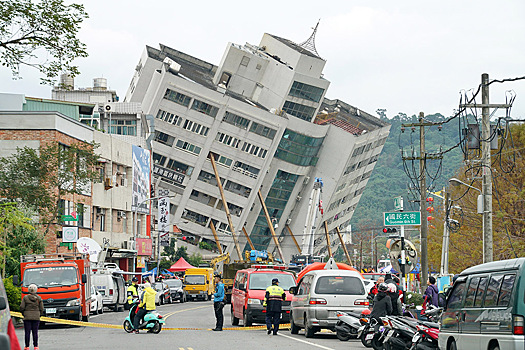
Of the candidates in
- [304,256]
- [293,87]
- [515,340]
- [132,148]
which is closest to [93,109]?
[132,148]

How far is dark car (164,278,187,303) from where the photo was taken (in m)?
61.5

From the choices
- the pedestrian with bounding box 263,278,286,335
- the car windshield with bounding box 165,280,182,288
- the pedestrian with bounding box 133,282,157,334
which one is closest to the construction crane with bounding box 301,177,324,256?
the car windshield with bounding box 165,280,182,288

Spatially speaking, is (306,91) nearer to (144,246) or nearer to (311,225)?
(311,225)


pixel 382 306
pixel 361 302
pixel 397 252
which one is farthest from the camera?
pixel 397 252

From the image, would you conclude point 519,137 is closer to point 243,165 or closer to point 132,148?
point 132,148

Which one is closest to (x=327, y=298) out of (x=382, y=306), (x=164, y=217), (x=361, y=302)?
(x=361, y=302)

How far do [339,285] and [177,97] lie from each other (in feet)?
246

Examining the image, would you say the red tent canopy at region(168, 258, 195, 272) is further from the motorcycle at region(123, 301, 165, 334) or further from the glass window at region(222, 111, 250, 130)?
the motorcycle at region(123, 301, 165, 334)

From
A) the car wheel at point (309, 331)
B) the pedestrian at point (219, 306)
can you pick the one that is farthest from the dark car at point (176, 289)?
the car wheel at point (309, 331)

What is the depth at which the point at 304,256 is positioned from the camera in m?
70.4

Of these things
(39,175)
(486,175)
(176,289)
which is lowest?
(176,289)

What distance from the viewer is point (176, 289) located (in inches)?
2436

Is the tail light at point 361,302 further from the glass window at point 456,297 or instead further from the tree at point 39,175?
the tree at point 39,175

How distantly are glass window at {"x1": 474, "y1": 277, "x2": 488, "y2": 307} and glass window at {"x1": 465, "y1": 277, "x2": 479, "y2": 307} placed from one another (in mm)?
138
